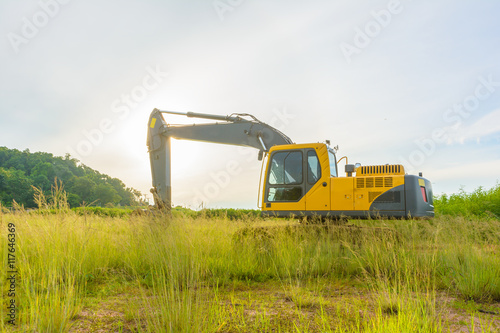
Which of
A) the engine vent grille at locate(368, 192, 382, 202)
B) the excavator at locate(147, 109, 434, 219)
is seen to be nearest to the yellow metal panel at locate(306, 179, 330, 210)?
the excavator at locate(147, 109, 434, 219)

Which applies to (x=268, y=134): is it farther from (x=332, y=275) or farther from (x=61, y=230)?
(x=61, y=230)

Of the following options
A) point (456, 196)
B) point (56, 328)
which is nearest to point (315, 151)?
point (56, 328)

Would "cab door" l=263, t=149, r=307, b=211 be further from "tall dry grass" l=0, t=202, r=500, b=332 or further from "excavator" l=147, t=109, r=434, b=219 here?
"tall dry grass" l=0, t=202, r=500, b=332

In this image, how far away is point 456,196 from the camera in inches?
640

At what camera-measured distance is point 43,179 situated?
51.4m

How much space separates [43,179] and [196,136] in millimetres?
51410

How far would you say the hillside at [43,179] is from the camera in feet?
148

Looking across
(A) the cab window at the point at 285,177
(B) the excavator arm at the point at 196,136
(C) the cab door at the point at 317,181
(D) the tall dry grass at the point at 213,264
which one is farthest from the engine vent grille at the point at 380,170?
(B) the excavator arm at the point at 196,136

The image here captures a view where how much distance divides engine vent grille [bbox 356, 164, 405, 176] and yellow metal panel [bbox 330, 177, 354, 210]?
497 mm

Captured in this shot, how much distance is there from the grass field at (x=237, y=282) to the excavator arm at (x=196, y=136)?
2191 mm


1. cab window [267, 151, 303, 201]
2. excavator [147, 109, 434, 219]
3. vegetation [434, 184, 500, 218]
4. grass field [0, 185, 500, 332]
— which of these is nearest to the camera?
grass field [0, 185, 500, 332]

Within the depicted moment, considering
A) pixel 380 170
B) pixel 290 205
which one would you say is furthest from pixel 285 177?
pixel 380 170

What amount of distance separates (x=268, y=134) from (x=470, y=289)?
5.93 m

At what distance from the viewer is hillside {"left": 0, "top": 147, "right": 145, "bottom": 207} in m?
45.0
